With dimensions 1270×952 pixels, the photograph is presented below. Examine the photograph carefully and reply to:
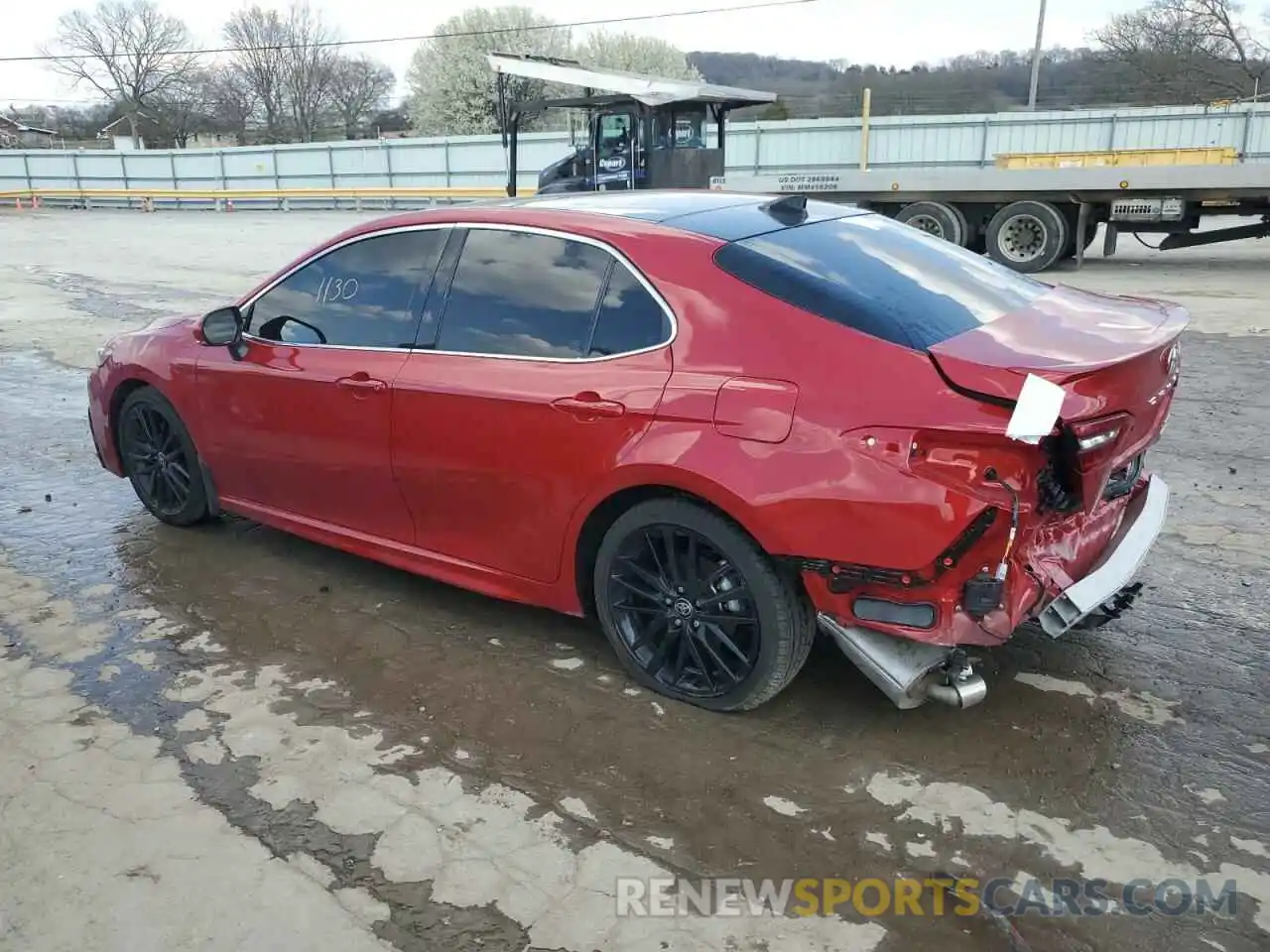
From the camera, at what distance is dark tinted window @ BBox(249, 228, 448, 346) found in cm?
403

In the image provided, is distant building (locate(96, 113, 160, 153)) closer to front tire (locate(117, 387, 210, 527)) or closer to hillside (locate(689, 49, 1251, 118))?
hillside (locate(689, 49, 1251, 118))

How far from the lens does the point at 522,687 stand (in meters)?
3.67

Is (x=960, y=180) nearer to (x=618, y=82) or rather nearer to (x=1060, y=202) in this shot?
(x=1060, y=202)

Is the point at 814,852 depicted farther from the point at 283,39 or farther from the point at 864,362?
the point at 283,39

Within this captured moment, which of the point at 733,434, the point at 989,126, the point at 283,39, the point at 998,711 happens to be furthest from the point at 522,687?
the point at 283,39

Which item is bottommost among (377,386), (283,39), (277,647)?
(277,647)

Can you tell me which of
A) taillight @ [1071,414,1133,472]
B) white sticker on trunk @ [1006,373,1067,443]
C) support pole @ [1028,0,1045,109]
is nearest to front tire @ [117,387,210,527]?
white sticker on trunk @ [1006,373,1067,443]

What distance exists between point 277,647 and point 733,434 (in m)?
2.06

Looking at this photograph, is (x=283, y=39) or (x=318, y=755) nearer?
(x=318, y=755)

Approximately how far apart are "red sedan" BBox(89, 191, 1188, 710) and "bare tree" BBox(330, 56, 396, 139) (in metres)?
66.8

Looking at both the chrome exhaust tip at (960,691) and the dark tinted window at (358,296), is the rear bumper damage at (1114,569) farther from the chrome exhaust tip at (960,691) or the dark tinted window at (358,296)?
the dark tinted window at (358,296)

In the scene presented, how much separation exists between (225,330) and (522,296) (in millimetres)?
1581

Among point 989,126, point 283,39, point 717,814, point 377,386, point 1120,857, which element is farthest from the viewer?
point 283,39

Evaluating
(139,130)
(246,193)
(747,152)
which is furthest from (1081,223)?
(139,130)
